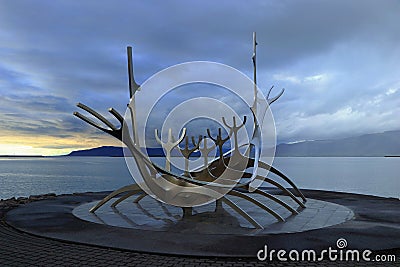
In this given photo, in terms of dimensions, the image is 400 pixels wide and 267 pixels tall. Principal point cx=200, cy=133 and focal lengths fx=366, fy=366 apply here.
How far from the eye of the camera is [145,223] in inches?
328

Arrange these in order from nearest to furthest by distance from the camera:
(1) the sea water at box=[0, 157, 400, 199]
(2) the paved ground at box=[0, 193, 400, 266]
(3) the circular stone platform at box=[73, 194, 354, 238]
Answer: (2) the paved ground at box=[0, 193, 400, 266] < (3) the circular stone platform at box=[73, 194, 354, 238] < (1) the sea water at box=[0, 157, 400, 199]

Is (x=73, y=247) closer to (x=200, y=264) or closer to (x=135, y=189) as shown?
(x=200, y=264)

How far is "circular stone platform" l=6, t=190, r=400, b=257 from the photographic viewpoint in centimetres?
630

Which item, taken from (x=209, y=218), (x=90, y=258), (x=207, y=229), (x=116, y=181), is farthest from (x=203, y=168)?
(x=116, y=181)

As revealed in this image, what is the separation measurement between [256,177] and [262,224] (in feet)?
6.08

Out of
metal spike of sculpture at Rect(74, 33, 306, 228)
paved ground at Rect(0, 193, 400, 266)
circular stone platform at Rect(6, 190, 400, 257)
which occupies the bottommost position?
paved ground at Rect(0, 193, 400, 266)

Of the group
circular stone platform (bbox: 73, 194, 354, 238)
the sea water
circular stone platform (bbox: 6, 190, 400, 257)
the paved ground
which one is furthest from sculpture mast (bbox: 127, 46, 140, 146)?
the sea water

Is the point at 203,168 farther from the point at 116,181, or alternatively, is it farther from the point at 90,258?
the point at 116,181

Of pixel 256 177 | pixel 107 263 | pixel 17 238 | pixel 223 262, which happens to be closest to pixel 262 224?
pixel 256 177

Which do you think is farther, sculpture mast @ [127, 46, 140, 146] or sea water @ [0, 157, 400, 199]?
sea water @ [0, 157, 400, 199]

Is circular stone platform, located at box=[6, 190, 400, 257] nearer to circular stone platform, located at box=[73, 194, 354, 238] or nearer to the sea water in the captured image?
circular stone platform, located at box=[73, 194, 354, 238]

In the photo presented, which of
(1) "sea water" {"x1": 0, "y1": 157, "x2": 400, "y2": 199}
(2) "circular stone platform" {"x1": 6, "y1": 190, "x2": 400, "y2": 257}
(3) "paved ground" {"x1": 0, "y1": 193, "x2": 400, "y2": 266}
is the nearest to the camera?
(3) "paved ground" {"x1": 0, "y1": 193, "x2": 400, "y2": 266}

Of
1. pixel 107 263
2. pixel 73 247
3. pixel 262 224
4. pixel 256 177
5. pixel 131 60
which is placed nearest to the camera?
pixel 107 263

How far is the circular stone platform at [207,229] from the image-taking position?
20.7 feet
